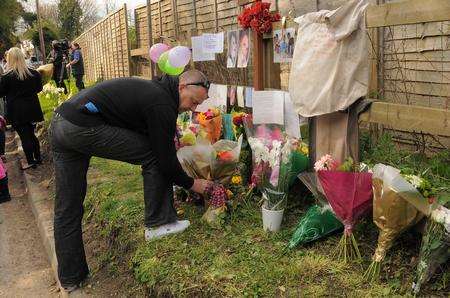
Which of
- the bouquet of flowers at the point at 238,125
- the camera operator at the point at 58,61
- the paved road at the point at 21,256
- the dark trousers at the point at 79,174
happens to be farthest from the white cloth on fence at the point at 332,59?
the camera operator at the point at 58,61

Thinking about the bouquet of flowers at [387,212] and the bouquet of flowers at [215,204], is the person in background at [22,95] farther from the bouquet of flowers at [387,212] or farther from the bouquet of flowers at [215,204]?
the bouquet of flowers at [387,212]

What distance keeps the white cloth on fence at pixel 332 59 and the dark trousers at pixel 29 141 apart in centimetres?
480

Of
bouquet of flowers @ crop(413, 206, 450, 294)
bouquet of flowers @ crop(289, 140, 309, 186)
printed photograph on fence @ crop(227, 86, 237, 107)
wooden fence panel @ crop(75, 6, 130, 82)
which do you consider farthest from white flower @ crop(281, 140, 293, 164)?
wooden fence panel @ crop(75, 6, 130, 82)

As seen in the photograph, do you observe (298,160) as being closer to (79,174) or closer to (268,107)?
(268,107)

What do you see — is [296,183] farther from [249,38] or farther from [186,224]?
[249,38]

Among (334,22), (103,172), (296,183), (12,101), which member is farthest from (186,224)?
(12,101)

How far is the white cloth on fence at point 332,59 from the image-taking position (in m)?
2.88

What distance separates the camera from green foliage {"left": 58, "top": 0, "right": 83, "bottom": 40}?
3762 cm

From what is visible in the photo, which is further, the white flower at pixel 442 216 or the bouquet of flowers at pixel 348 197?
the bouquet of flowers at pixel 348 197

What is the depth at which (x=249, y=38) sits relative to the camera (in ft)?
14.4

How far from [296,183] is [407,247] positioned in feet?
3.50

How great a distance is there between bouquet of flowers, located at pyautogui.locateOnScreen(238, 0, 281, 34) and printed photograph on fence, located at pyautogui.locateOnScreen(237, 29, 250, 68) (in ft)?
1.24

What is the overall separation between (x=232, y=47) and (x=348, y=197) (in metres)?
2.51

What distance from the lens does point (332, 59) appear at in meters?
2.98
